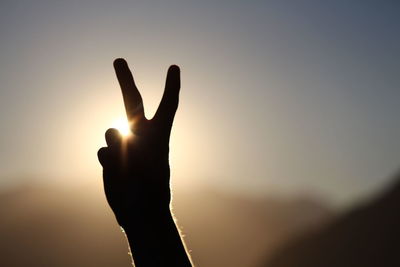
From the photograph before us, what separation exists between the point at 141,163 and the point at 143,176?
0.08 m

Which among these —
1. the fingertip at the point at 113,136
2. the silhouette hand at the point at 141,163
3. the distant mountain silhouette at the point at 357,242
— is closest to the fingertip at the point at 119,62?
the silhouette hand at the point at 141,163

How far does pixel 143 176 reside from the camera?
2.75m

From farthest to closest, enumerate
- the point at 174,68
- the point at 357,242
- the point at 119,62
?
the point at 357,242 → the point at 119,62 → the point at 174,68

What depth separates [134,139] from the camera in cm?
277

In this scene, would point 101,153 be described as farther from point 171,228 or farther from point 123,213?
point 171,228

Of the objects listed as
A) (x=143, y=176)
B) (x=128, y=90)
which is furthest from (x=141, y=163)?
(x=128, y=90)

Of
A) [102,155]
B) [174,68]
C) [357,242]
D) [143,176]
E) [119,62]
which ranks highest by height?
[119,62]

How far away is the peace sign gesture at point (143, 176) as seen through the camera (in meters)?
2.62

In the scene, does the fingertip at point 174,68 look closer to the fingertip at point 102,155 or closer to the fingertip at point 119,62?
the fingertip at point 119,62

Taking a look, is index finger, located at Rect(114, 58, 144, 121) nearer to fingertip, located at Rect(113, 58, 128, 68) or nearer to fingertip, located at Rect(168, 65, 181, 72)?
fingertip, located at Rect(113, 58, 128, 68)

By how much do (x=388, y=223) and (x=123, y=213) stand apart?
143 meters

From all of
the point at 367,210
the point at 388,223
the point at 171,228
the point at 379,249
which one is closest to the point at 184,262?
the point at 171,228

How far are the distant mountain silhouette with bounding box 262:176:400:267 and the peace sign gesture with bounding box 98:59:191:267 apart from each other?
390 ft

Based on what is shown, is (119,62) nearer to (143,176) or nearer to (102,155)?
(102,155)
